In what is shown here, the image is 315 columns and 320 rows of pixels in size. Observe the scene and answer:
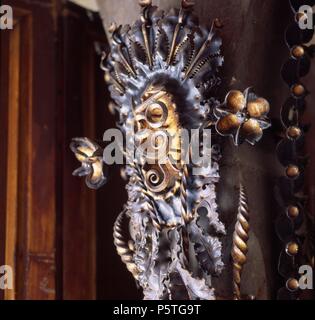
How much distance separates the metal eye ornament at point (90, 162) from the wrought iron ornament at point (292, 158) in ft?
0.66

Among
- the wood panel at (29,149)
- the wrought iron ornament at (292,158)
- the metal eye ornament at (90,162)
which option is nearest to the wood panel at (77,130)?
the wood panel at (29,149)

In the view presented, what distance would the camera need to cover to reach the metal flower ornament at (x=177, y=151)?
540 mm

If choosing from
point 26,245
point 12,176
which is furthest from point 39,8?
point 26,245

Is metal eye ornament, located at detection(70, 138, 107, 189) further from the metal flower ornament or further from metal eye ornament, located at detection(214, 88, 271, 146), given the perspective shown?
metal eye ornament, located at detection(214, 88, 271, 146)

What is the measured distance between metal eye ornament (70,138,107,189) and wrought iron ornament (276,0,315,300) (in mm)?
200

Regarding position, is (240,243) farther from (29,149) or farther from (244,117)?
(29,149)

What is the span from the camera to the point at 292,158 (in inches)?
23.6

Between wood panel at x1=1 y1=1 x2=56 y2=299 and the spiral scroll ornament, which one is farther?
wood panel at x1=1 y1=1 x2=56 y2=299

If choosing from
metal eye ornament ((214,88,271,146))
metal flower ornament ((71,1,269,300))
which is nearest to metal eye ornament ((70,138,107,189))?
metal flower ornament ((71,1,269,300))

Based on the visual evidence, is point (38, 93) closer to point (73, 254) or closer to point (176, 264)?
point (73, 254)

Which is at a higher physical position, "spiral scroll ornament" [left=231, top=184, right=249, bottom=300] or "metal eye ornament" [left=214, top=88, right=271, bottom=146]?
"metal eye ornament" [left=214, top=88, right=271, bottom=146]

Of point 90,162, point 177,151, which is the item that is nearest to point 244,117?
point 177,151

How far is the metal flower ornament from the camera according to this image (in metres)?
0.54

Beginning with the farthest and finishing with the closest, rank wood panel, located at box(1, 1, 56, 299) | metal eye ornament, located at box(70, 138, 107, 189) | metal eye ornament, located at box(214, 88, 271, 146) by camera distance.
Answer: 1. wood panel, located at box(1, 1, 56, 299)
2. metal eye ornament, located at box(70, 138, 107, 189)
3. metal eye ornament, located at box(214, 88, 271, 146)
